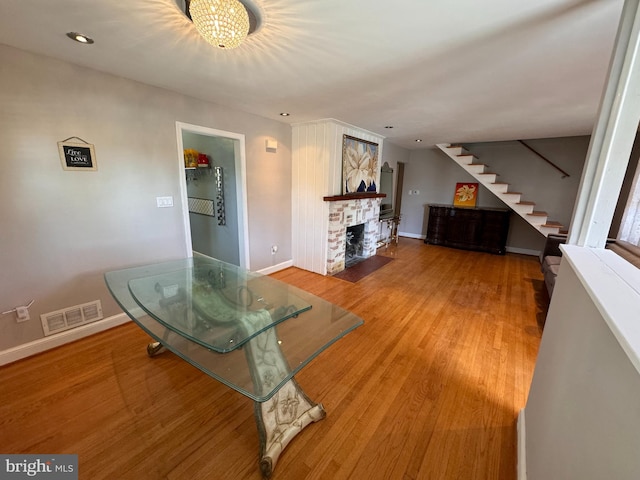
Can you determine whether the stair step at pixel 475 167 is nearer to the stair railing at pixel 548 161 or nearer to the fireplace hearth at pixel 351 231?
the stair railing at pixel 548 161

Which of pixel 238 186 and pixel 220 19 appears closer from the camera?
pixel 220 19

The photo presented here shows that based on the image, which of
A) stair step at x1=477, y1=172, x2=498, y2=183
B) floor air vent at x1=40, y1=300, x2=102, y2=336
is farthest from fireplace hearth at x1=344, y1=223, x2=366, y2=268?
floor air vent at x1=40, y1=300, x2=102, y2=336

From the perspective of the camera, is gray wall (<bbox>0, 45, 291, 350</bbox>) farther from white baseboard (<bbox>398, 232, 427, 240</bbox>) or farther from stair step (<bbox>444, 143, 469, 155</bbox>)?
white baseboard (<bbox>398, 232, 427, 240</bbox>)

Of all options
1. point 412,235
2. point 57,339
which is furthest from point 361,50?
point 412,235

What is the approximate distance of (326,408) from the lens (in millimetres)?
1604

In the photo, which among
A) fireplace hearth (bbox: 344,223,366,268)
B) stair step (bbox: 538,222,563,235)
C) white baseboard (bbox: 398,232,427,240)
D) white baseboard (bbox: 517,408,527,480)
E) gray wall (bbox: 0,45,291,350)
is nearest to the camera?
white baseboard (bbox: 517,408,527,480)

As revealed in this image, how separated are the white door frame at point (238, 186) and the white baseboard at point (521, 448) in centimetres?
307

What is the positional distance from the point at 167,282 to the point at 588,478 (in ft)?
7.63

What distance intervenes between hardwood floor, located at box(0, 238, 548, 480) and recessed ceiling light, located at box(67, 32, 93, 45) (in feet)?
7.42

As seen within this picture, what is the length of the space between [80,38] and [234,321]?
2.03 metres

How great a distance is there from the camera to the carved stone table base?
1.26 metres

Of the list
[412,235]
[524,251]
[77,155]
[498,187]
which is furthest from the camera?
[412,235]

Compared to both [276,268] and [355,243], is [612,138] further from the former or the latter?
[355,243]

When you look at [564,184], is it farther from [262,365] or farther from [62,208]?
[62,208]
